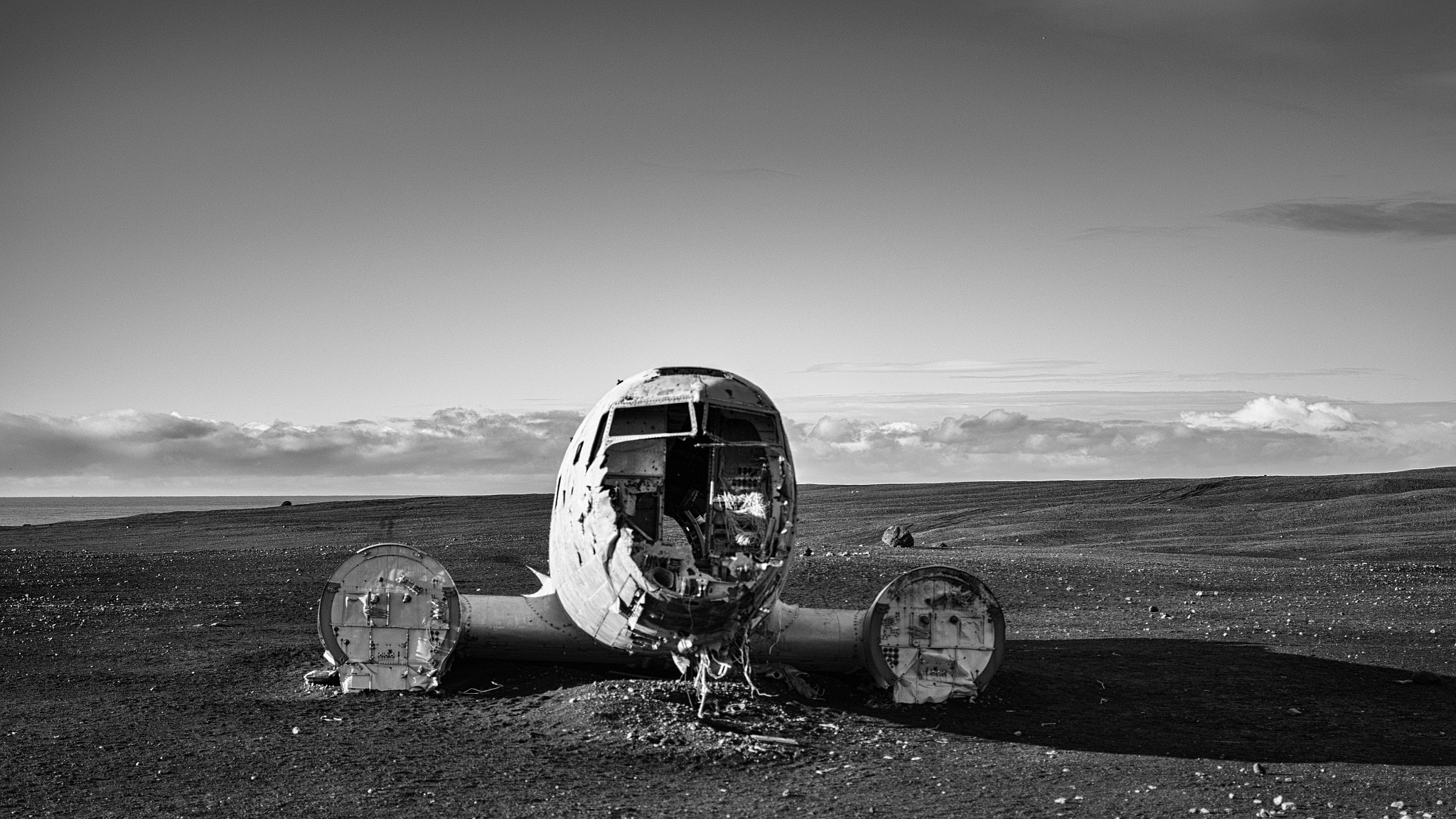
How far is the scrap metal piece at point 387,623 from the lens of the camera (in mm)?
13445

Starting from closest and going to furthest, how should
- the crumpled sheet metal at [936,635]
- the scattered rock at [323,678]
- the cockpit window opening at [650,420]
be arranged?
the cockpit window opening at [650,420]
the crumpled sheet metal at [936,635]
the scattered rock at [323,678]

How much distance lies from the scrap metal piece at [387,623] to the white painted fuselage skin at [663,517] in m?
1.46

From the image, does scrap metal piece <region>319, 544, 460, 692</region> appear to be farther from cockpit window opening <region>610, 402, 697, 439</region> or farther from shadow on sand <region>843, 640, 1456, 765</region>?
shadow on sand <region>843, 640, 1456, 765</region>

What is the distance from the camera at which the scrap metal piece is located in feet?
44.1

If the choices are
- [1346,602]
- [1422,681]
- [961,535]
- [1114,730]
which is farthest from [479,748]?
[961,535]

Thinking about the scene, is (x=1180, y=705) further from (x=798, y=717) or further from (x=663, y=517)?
(x=663, y=517)

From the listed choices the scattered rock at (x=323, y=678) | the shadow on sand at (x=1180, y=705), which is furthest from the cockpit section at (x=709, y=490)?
the scattered rock at (x=323, y=678)

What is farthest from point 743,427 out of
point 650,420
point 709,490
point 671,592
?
point 671,592

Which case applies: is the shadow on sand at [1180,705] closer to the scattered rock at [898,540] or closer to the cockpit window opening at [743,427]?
the cockpit window opening at [743,427]

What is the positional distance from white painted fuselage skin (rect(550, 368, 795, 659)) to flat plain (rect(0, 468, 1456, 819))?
1.24 m

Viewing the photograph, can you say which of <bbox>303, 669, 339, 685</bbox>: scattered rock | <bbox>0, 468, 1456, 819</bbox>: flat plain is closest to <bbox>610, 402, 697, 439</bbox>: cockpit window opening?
<bbox>0, 468, 1456, 819</bbox>: flat plain

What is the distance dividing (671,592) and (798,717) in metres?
2.65

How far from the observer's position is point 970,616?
13.4 m

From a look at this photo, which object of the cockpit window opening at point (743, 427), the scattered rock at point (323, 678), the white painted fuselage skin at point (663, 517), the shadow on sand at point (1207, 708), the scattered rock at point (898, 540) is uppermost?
the cockpit window opening at point (743, 427)
